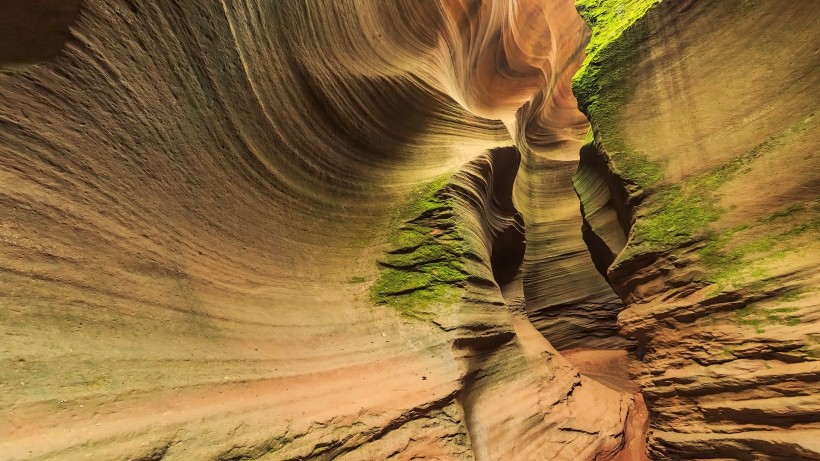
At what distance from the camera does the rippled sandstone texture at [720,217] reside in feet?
10.7

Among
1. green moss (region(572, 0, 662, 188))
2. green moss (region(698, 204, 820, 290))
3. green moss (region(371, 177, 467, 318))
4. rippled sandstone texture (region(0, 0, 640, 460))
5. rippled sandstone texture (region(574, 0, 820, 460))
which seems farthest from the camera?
green moss (region(572, 0, 662, 188))

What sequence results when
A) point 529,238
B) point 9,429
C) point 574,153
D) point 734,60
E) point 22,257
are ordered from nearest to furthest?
point 9,429 < point 22,257 < point 734,60 < point 529,238 < point 574,153

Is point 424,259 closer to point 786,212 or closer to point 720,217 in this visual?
point 720,217

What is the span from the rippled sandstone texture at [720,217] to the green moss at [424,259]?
2132 mm

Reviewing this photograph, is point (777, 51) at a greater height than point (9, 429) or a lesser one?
greater

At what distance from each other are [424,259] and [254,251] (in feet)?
6.41

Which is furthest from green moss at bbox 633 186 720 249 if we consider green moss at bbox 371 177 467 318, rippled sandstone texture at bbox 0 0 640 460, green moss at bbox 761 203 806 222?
green moss at bbox 371 177 467 318

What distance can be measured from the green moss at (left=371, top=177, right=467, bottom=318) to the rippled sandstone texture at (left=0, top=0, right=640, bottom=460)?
0.09 feet

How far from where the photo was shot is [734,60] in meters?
4.64

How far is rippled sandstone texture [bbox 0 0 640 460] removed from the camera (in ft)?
6.76

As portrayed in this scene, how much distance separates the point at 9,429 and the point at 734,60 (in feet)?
22.9

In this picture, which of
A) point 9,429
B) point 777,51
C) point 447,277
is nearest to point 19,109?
point 9,429

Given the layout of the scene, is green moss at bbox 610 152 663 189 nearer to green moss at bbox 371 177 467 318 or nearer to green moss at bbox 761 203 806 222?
green moss at bbox 761 203 806 222

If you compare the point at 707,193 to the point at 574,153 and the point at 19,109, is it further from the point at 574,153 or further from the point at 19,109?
the point at 574,153
